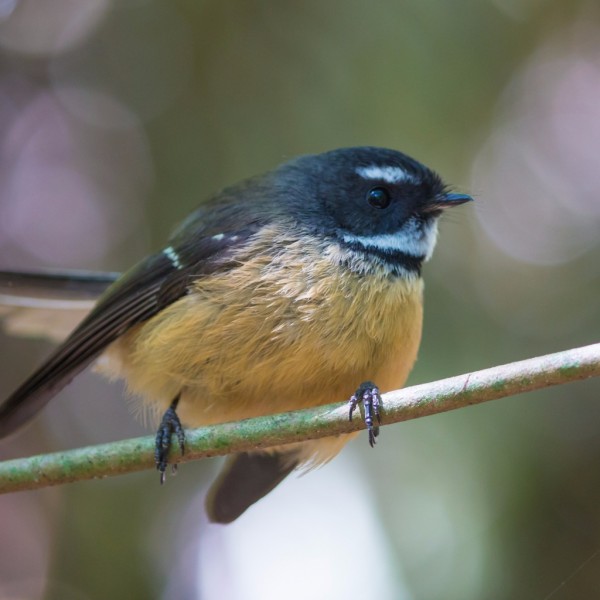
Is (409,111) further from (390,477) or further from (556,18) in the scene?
(390,477)

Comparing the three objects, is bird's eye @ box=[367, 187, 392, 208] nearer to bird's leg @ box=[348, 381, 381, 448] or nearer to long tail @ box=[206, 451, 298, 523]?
bird's leg @ box=[348, 381, 381, 448]

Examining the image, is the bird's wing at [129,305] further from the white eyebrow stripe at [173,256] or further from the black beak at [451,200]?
the black beak at [451,200]

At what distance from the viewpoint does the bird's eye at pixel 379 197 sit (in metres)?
3.22

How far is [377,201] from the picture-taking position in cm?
323

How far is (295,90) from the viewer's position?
4.30m

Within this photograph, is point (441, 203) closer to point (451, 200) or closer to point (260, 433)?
point (451, 200)

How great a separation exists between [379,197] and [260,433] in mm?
1299

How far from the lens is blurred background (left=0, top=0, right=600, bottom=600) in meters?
3.46

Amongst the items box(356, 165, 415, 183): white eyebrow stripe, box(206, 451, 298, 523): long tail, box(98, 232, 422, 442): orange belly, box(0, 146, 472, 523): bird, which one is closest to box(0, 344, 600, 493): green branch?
box(0, 146, 472, 523): bird

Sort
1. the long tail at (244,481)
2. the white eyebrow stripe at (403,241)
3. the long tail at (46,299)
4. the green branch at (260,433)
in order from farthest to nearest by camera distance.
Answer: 1. the long tail at (46,299)
2. the long tail at (244,481)
3. the white eyebrow stripe at (403,241)
4. the green branch at (260,433)

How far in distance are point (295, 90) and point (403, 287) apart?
1.69m

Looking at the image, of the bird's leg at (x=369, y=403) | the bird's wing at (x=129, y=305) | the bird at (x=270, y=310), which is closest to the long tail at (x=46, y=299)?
the bird at (x=270, y=310)

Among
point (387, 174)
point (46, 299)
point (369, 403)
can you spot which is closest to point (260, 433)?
point (369, 403)

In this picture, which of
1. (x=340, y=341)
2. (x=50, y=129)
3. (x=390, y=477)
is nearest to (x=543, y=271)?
(x=390, y=477)
